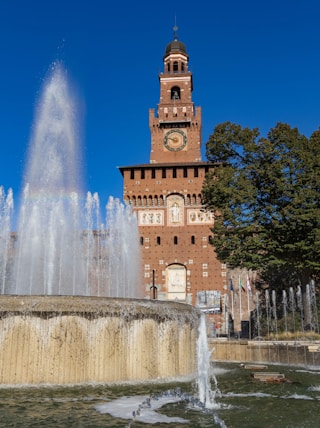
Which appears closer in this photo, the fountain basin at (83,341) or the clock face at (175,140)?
the fountain basin at (83,341)

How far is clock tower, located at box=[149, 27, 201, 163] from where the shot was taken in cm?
3769

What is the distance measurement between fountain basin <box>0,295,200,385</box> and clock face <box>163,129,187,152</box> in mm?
30741

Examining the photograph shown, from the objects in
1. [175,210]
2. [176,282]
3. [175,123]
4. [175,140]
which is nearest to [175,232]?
[175,210]

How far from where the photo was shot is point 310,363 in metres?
12.2

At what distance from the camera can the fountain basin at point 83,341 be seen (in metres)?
6.82

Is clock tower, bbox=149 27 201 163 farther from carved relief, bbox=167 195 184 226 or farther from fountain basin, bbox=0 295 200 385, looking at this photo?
fountain basin, bbox=0 295 200 385

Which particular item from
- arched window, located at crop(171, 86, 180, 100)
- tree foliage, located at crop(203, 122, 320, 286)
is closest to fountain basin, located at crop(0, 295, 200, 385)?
tree foliage, located at crop(203, 122, 320, 286)

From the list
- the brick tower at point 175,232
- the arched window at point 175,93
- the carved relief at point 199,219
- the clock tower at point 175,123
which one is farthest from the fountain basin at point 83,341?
the arched window at point 175,93

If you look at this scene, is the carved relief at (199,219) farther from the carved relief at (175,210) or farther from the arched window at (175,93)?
the arched window at (175,93)

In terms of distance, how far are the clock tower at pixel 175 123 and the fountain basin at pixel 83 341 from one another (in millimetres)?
30292

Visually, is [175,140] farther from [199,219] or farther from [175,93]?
[199,219]

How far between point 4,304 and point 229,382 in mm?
4248

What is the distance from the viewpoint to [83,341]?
7.10 meters

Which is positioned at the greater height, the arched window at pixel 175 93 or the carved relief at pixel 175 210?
the arched window at pixel 175 93
